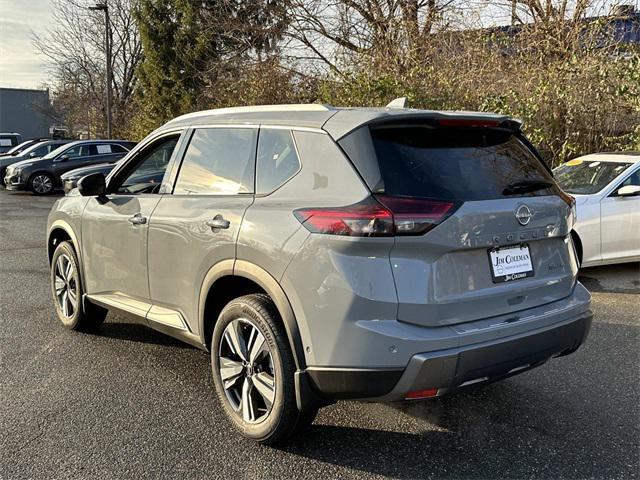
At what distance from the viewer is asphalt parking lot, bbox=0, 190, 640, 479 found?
115 inches

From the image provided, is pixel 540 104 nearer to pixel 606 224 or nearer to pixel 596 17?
pixel 596 17

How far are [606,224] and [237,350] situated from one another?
5.26 metres

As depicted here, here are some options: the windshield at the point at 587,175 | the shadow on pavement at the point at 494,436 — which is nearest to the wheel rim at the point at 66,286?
the shadow on pavement at the point at 494,436

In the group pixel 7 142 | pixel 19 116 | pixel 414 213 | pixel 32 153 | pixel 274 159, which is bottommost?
pixel 414 213

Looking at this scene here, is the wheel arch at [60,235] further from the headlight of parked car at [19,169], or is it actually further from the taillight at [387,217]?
the headlight of parked car at [19,169]

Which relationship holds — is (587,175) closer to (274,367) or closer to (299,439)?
(299,439)

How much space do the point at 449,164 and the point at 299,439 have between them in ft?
5.51

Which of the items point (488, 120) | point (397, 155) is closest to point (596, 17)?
point (488, 120)

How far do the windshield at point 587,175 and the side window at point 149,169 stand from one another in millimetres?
5134

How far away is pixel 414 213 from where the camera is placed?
261cm

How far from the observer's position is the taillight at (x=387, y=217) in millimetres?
2584

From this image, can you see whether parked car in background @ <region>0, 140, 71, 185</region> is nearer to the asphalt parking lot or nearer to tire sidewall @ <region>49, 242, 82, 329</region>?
tire sidewall @ <region>49, 242, 82, 329</region>

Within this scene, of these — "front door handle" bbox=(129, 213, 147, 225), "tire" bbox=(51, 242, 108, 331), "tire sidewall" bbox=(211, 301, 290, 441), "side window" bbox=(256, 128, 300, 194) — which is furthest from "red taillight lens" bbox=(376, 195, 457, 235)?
"tire" bbox=(51, 242, 108, 331)

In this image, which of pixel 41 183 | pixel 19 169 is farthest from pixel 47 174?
pixel 19 169
